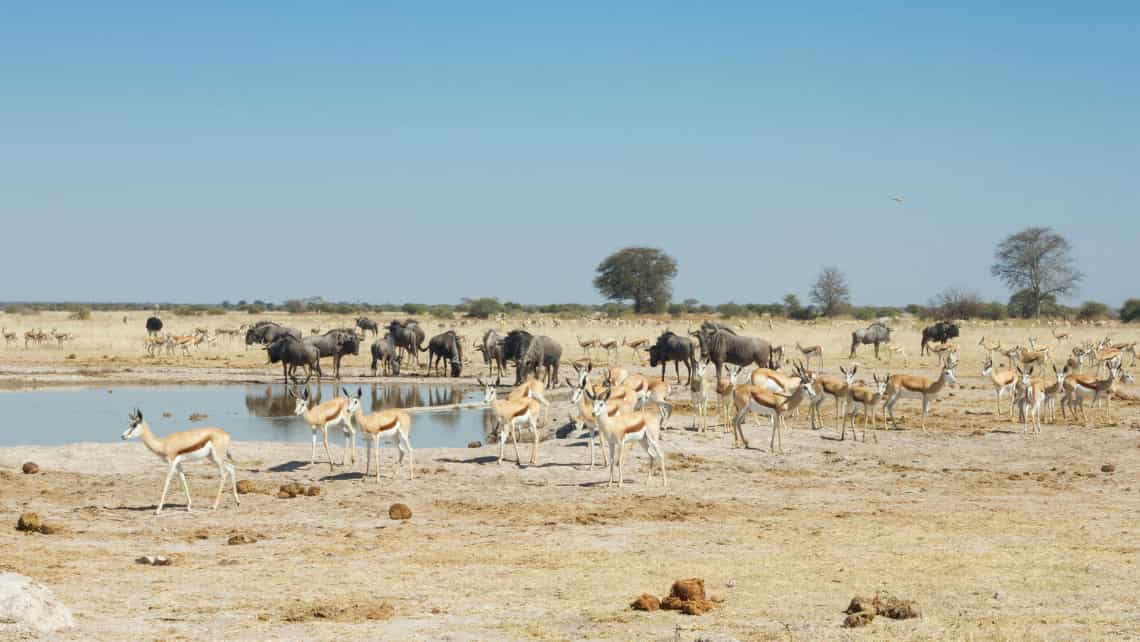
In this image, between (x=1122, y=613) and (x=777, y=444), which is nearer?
(x=1122, y=613)

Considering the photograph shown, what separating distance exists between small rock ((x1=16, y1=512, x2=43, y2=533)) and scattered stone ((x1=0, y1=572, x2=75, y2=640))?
5039 millimetres

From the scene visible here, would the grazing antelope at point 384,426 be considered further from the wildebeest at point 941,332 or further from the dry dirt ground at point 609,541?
the wildebeest at point 941,332

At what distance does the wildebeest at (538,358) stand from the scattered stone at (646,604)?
87.1 feet

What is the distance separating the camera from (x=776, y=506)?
1672 cm

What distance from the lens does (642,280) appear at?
105m

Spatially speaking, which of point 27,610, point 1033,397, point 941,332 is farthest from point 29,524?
point 941,332

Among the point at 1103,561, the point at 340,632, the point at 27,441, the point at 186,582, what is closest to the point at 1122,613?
the point at 1103,561

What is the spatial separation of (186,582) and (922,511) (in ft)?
31.5

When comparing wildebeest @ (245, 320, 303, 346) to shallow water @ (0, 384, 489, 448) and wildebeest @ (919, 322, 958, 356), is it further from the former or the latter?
wildebeest @ (919, 322, 958, 356)

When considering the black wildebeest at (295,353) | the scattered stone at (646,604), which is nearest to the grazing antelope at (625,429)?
the scattered stone at (646,604)

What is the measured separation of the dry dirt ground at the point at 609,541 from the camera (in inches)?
403

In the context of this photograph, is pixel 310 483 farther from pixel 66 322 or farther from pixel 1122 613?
pixel 66 322

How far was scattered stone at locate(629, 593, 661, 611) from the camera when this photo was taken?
416 inches

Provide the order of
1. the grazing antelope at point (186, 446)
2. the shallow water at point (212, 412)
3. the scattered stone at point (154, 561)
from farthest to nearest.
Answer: the shallow water at point (212, 412), the grazing antelope at point (186, 446), the scattered stone at point (154, 561)
